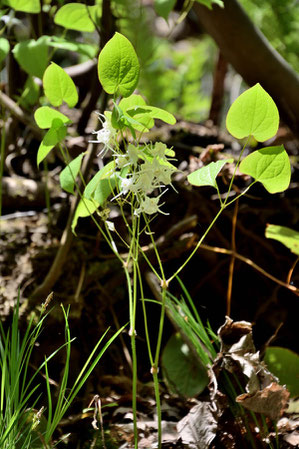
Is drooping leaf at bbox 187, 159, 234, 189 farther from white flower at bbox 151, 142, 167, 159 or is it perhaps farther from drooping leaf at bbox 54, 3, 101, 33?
drooping leaf at bbox 54, 3, 101, 33

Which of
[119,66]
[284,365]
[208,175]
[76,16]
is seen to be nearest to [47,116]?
[119,66]

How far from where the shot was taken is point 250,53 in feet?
4.29

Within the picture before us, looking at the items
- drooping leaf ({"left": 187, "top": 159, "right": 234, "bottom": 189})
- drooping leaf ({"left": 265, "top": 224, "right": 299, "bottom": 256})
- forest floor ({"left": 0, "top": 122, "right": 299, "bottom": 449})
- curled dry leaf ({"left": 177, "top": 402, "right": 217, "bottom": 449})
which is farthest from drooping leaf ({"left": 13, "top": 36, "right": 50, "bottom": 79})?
curled dry leaf ({"left": 177, "top": 402, "right": 217, "bottom": 449})

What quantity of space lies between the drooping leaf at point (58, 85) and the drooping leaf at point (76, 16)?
0.95 feet

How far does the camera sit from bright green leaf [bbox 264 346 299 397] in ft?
3.04

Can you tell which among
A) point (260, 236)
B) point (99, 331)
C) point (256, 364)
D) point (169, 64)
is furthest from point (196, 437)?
point (169, 64)

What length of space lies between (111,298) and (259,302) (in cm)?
39

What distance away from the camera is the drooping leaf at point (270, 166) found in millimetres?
664

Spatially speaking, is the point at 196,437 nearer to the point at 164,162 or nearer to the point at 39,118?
the point at 164,162

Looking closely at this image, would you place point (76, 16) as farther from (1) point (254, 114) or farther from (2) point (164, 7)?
(1) point (254, 114)

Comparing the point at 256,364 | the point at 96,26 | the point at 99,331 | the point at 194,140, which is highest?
the point at 96,26

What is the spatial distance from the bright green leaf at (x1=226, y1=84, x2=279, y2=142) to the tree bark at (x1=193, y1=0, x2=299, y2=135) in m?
0.74

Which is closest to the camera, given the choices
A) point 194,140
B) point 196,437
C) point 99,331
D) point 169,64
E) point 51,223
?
point 196,437

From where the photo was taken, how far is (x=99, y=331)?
111 cm
